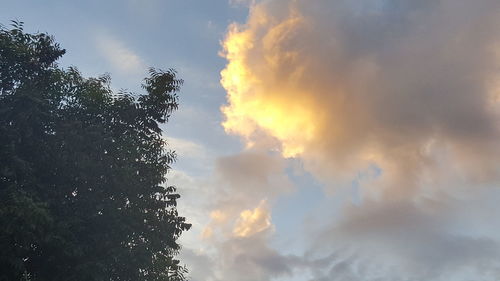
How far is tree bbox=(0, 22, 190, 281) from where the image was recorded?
1845cm

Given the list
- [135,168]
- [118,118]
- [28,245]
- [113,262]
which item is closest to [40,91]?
[118,118]

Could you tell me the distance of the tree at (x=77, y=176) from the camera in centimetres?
1845

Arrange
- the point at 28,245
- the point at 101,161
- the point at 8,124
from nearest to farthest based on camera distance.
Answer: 1. the point at 28,245
2. the point at 8,124
3. the point at 101,161

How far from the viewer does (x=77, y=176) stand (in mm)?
21062

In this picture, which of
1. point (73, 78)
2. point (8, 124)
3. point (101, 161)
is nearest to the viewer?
point (8, 124)

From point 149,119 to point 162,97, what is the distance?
1372 millimetres

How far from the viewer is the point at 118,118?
77.1 feet

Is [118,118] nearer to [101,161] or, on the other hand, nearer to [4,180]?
[101,161]

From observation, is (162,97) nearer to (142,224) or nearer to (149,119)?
(149,119)

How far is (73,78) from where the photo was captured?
23.3 m

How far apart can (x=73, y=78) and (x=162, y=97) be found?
454 centimetres

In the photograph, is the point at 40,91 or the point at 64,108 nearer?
the point at 40,91

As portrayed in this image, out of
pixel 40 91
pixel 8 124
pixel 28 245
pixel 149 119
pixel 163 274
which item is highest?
pixel 149 119

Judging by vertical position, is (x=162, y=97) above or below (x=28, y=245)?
above
